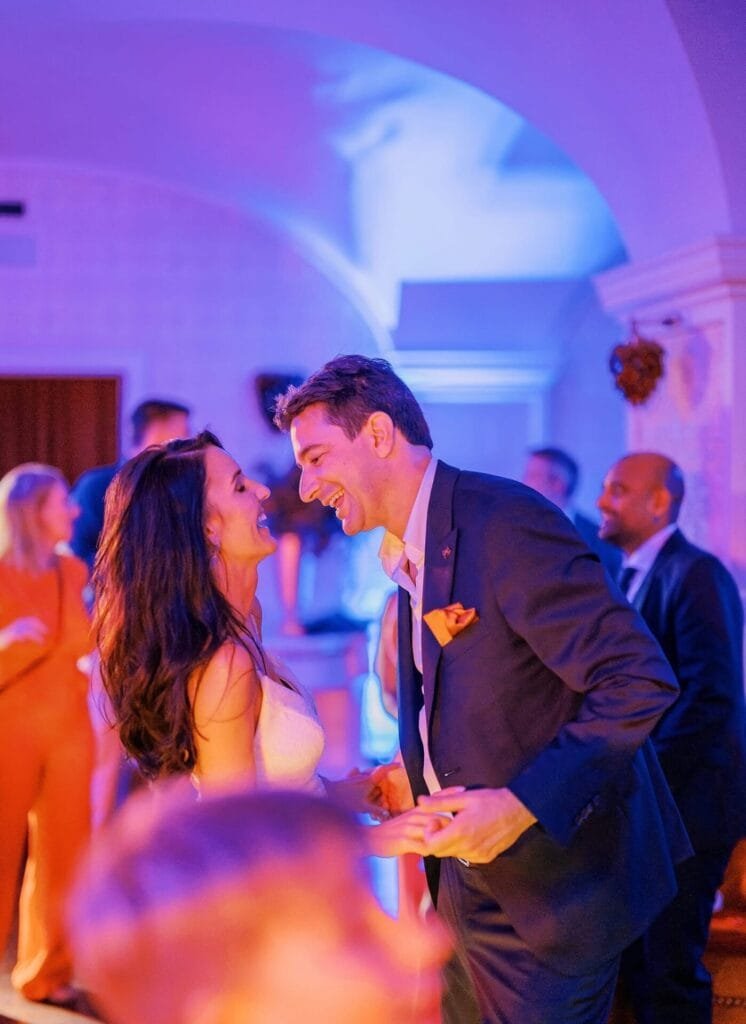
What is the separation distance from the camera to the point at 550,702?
Result: 216 cm

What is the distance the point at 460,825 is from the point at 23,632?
2.41 meters

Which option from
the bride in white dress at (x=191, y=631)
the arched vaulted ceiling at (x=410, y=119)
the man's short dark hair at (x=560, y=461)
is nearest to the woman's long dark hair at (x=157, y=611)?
the bride in white dress at (x=191, y=631)

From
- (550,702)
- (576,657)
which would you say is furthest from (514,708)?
(576,657)

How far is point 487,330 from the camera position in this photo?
8203 mm

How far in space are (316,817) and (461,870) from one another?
5.26ft

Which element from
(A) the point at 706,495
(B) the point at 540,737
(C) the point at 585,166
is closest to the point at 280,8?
(C) the point at 585,166

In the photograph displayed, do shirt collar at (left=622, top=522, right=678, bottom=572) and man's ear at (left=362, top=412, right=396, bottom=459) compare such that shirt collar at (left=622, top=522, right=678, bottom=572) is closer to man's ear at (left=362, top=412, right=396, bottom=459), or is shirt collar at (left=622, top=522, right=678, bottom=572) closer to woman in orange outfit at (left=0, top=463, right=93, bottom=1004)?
man's ear at (left=362, top=412, right=396, bottom=459)

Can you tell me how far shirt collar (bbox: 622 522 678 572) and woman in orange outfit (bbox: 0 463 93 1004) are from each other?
1745 millimetres

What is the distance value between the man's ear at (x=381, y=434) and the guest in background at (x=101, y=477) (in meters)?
2.64

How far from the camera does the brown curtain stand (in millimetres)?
8469

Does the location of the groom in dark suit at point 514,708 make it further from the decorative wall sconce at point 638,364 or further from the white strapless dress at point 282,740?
the decorative wall sconce at point 638,364

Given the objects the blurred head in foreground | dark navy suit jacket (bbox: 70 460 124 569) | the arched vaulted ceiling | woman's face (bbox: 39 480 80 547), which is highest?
the arched vaulted ceiling

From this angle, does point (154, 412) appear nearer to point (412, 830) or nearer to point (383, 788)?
point (383, 788)

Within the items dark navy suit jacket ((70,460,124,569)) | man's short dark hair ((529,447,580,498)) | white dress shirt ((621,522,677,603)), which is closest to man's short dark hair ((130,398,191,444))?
dark navy suit jacket ((70,460,124,569))
